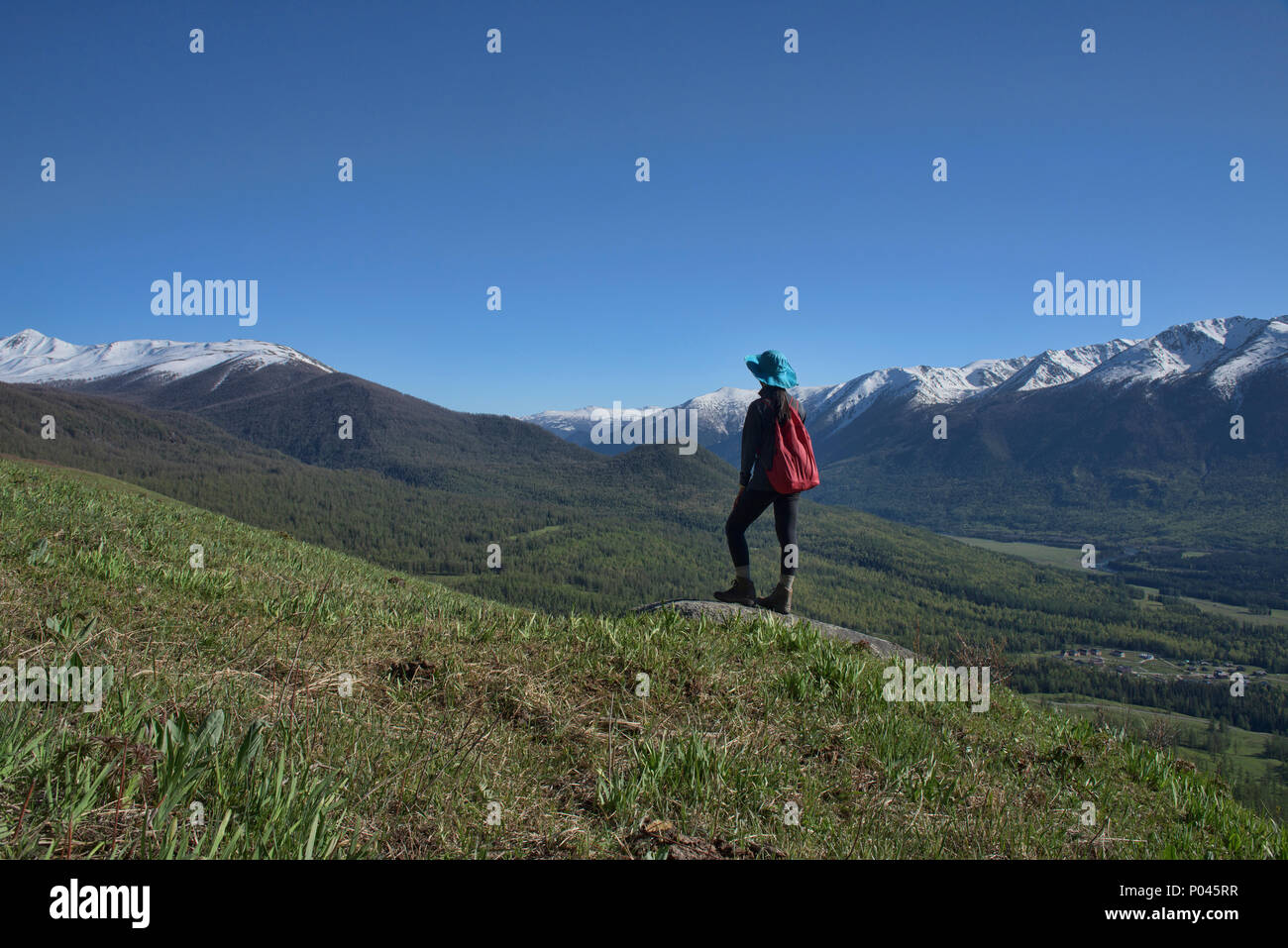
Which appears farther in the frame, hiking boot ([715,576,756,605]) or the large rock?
hiking boot ([715,576,756,605])

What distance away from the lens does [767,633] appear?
21.4ft

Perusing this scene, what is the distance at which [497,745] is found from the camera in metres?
3.90

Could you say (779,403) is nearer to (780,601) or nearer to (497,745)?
(780,601)

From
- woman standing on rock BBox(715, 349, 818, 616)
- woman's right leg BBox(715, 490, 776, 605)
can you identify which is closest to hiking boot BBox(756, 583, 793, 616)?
woman standing on rock BBox(715, 349, 818, 616)

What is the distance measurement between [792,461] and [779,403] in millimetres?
→ 816

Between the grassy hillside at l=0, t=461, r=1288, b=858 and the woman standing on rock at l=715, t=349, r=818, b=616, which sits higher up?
the woman standing on rock at l=715, t=349, r=818, b=616

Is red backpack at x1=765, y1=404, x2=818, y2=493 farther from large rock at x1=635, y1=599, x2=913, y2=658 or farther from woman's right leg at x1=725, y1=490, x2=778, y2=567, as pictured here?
large rock at x1=635, y1=599, x2=913, y2=658

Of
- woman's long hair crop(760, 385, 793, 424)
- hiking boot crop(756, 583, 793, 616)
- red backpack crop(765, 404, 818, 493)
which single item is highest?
woman's long hair crop(760, 385, 793, 424)

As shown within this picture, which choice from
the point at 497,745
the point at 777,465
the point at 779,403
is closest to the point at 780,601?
the point at 777,465

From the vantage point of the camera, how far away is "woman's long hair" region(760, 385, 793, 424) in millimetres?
8391

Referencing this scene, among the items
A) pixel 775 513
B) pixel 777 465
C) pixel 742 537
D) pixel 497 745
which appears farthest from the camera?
pixel 742 537

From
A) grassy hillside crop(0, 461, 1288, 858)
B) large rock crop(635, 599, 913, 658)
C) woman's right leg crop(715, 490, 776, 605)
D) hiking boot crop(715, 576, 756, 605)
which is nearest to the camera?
grassy hillside crop(0, 461, 1288, 858)
